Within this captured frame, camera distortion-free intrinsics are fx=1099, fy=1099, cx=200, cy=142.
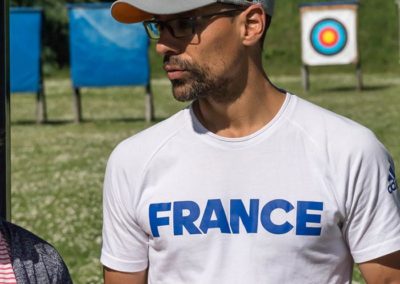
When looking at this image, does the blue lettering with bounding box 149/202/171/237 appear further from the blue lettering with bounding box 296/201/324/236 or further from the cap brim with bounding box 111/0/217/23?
the cap brim with bounding box 111/0/217/23

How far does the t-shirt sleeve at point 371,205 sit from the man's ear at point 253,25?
0.48 meters

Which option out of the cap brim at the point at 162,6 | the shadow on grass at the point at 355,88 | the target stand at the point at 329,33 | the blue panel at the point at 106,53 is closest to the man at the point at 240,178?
the cap brim at the point at 162,6

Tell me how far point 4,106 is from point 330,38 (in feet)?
86.2

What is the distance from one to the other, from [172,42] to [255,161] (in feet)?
→ 1.45

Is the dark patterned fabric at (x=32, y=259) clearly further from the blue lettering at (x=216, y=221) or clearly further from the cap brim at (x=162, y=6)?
the cap brim at (x=162, y=6)

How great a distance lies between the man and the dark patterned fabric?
11.7 inches

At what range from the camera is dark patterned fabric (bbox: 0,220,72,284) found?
320 cm

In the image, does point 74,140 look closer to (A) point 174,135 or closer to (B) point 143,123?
(B) point 143,123

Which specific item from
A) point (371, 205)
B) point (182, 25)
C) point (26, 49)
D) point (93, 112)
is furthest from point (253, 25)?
point (93, 112)

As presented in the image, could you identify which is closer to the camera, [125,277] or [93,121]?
[125,277]

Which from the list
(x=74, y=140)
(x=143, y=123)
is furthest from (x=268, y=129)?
(x=143, y=123)

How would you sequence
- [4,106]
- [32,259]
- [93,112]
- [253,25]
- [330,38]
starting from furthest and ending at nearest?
[330,38] < [93,112] < [4,106] < [253,25] < [32,259]

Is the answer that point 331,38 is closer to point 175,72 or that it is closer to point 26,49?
point 26,49

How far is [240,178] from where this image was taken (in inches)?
132
